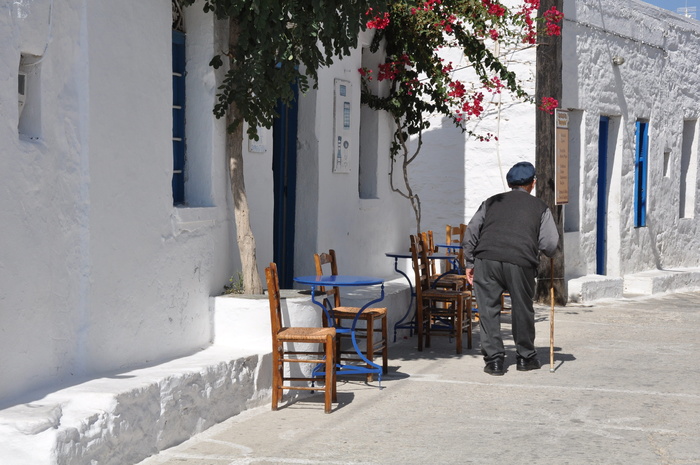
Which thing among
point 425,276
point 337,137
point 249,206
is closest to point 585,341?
point 425,276

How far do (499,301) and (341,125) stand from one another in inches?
108

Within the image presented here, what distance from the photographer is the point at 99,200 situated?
20.2 ft

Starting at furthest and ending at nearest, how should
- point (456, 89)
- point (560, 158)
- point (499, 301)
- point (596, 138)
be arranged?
point (596, 138), point (560, 158), point (456, 89), point (499, 301)

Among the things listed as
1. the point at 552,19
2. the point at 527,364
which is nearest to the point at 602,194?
the point at 552,19

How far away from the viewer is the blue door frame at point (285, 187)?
31.6ft

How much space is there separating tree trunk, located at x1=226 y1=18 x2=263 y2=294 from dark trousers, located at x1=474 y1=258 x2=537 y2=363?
187cm

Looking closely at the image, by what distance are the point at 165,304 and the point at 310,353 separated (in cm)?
103

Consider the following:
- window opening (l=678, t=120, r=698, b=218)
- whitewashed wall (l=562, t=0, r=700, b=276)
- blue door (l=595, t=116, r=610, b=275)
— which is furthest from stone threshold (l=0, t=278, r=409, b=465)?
window opening (l=678, t=120, r=698, b=218)

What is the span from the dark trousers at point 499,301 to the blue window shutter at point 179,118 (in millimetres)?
2500

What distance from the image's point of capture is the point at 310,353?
7125 mm

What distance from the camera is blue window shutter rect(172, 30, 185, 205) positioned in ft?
25.0

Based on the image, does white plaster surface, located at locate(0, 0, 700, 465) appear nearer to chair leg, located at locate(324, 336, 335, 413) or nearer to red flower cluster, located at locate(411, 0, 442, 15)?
chair leg, located at locate(324, 336, 335, 413)

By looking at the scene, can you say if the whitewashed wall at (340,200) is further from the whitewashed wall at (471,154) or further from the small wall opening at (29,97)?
the small wall opening at (29,97)

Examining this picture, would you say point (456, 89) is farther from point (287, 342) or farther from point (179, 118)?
point (287, 342)
